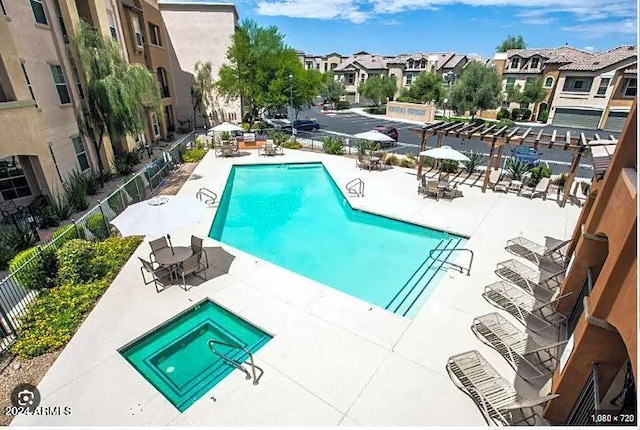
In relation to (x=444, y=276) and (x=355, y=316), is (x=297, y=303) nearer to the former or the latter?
(x=355, y=316)

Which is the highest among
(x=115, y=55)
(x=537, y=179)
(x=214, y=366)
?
(x=115, y=55)

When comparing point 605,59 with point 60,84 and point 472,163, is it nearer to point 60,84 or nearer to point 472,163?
point 472,163

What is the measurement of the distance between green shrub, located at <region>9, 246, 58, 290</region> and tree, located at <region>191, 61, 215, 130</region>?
94.5ft

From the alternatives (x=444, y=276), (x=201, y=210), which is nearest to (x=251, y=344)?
(x=201, y=210)

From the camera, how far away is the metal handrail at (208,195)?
1523 centimetres

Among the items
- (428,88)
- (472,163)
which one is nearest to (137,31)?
(472,163)

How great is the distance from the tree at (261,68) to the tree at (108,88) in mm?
14122

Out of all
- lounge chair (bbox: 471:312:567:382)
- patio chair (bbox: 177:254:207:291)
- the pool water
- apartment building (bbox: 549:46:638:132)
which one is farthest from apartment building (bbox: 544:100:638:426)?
apartment building (bbox: 549:46:638:132)

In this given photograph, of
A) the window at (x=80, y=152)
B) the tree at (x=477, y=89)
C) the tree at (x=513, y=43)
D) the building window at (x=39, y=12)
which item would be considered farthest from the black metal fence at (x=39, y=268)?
the tree at (x=513, y=43)

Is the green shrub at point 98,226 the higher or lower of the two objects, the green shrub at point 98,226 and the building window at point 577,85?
the lower

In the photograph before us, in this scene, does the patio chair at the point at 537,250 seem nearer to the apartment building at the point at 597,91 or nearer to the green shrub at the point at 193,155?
the green shrub at the point at 193,155

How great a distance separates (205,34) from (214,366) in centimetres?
3515

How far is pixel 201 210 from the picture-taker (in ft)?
29.1

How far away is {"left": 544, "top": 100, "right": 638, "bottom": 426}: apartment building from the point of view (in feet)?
12.0
